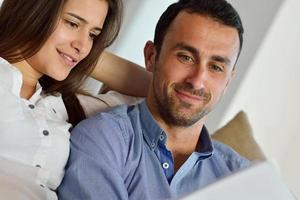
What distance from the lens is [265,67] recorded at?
189 centimetres

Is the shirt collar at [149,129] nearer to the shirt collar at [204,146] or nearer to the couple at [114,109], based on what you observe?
the couple at [114,109]

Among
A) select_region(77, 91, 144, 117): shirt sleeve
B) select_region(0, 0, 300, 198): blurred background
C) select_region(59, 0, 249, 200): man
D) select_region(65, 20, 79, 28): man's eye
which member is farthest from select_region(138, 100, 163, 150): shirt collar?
select_region(0, 0, 300, 198): blurred background

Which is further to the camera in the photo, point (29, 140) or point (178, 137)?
point (178, 137)

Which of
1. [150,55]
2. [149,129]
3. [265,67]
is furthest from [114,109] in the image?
[265,67]

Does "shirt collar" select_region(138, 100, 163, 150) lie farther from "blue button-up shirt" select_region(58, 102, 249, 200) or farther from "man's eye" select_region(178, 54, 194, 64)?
"man's eye" select_region(178, 54, 194, 64)

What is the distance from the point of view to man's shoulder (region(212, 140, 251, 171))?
123 centimetres

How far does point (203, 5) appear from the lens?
1197 mm

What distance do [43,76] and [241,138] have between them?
1.83 ft

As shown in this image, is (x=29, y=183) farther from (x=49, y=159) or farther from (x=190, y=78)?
(x=190, y=78)

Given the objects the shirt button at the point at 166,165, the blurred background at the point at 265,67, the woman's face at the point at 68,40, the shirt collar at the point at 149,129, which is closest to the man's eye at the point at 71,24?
the woman's face at the point at 68,40

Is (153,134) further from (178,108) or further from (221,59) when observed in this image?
(221,59)

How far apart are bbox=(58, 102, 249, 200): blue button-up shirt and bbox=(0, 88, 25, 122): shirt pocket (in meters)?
0.13

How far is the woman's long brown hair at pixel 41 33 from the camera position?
43.3 inches

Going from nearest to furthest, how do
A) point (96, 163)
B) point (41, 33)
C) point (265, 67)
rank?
point (96, 163) → point (41, 33) → point (265, 67)
